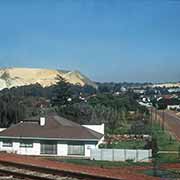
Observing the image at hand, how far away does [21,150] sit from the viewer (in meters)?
46.4

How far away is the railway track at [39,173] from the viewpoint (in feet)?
37.5

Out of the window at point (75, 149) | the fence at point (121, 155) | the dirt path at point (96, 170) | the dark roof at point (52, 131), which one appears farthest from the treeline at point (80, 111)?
the dirt path at point (96, 170)

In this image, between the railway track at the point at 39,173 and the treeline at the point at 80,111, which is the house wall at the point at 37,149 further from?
the railway track at the point at 39,173

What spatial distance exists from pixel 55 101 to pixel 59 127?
5069 cm

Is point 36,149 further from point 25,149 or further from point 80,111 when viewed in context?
point 80,111

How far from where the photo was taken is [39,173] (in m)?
12.3

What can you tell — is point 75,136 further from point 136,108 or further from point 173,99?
point 173,99

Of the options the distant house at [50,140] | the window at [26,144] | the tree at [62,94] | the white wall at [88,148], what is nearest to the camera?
the white wall at [88,148]

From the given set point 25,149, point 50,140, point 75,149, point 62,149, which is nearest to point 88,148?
point 75,149

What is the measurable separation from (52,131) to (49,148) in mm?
1863

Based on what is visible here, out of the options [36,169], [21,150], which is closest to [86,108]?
[21,150]

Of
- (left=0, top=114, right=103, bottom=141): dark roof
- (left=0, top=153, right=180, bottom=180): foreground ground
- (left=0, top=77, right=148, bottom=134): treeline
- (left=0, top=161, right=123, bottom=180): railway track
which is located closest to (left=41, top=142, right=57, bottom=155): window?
(left=0, top=114, right=103, bottom=141): dark roof

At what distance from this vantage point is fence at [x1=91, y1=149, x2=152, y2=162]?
1491 inches

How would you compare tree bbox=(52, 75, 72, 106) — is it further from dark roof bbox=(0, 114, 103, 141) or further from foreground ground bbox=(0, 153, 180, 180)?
Answer: foreground ground bbox=(0, 153, 180, 180)
